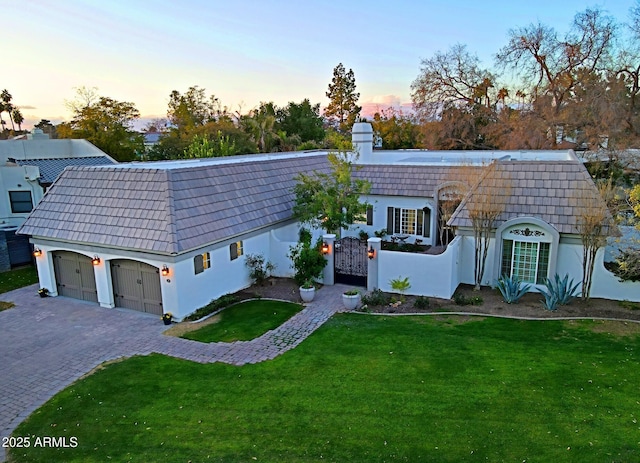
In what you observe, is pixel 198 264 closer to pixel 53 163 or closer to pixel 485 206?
pixel 485 206

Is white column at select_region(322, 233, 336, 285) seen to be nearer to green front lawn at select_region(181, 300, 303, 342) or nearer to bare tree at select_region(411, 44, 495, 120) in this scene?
green front lawn at select_region(181, 300, 303, 342)

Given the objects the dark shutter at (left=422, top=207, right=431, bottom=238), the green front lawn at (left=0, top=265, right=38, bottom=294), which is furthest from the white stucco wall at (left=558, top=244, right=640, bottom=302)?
the green front lawn at (left=0, top=265, right=38, bottom=294)

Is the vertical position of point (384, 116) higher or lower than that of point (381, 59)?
lower

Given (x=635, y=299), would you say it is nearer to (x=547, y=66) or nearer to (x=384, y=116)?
(x=547, y=66)

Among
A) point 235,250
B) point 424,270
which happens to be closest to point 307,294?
point 235,250

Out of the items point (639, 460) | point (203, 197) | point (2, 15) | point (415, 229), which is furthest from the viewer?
point (415, 229)

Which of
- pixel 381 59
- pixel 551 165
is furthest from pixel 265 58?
pixel 551 165
